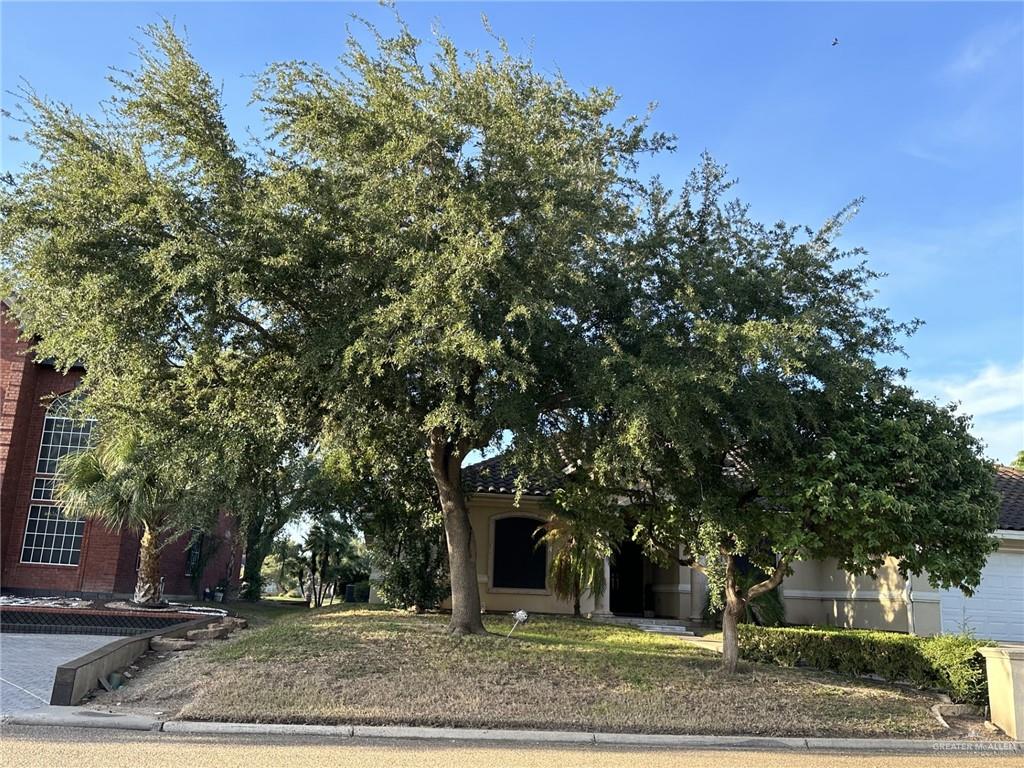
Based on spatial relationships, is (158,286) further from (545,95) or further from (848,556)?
(848,556)

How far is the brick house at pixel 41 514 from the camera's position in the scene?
79.8 feet

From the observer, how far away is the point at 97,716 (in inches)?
339

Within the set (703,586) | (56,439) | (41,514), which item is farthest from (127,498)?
(703,586)

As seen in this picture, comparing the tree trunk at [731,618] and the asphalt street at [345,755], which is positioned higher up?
the tree trunk at [731,618]

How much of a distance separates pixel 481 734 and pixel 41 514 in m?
22.1

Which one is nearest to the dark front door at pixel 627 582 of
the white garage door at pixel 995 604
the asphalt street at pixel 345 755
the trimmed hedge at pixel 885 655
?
the trimmed hedge at pixel 885 655

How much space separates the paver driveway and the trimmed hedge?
12.0 metres

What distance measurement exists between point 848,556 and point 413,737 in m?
6.66

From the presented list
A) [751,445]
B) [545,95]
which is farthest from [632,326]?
[545,95]

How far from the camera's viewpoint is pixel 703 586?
21391 mm

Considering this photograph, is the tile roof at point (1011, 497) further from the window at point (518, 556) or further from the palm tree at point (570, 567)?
the window at point (518, 556)

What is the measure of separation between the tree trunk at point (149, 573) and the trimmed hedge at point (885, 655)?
15.0m

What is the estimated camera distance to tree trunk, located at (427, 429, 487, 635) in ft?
43.1

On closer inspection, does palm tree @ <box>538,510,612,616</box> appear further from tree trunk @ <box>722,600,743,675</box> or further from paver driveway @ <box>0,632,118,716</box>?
paver driveway @ <box>0,632,118,716</box>
